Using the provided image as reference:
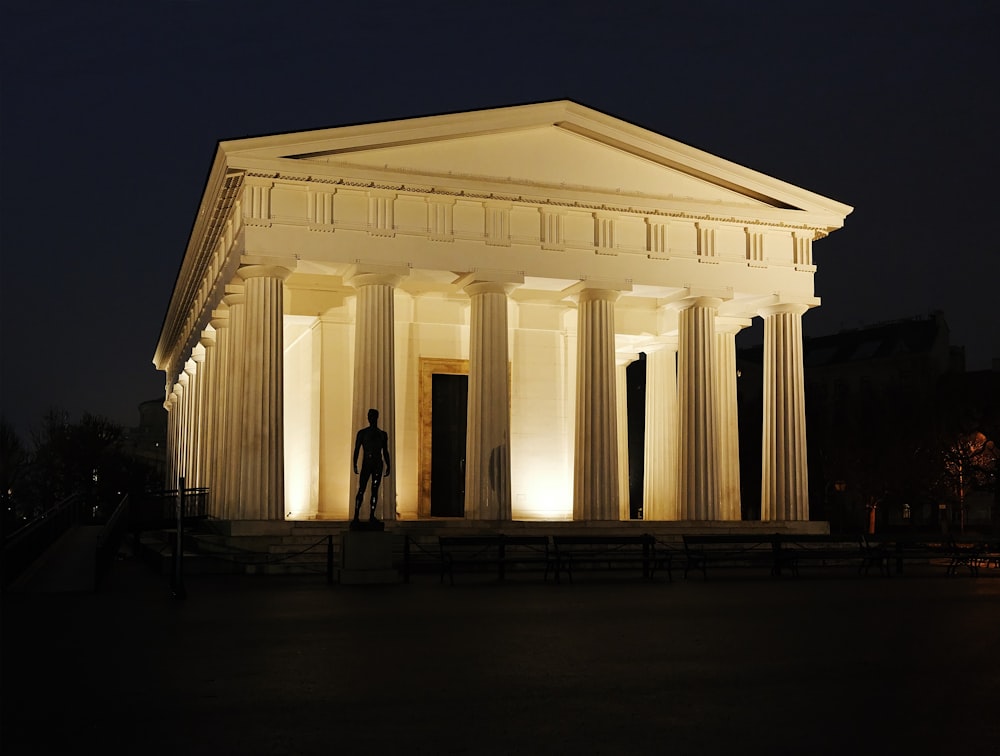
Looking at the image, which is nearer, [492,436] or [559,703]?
[559,703]

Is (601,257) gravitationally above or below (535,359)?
above

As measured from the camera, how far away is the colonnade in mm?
29594

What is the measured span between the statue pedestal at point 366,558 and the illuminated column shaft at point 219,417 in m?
10.1

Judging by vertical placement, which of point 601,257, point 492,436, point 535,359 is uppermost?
point 601,257

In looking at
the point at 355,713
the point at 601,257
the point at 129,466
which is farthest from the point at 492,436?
the point at 129,466

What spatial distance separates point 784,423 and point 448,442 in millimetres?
9960

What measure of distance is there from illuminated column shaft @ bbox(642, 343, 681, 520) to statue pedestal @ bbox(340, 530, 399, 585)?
17.6 m

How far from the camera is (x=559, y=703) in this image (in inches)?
354

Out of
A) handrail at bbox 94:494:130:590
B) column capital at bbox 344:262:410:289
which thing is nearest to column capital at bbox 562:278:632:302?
column capital at bbox 344:262:410:289

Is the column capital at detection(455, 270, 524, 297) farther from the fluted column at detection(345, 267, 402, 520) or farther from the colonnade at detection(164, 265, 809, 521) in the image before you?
the fluted column at detection(345, 267, 402, 520)

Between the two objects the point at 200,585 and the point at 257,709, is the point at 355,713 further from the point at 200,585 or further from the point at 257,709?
the point at 200,585

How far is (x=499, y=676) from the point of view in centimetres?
1028

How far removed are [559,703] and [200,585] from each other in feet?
46.7

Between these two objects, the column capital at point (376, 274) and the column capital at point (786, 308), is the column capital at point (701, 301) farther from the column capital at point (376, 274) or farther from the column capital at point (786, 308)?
the column capital at point (376, 274)
